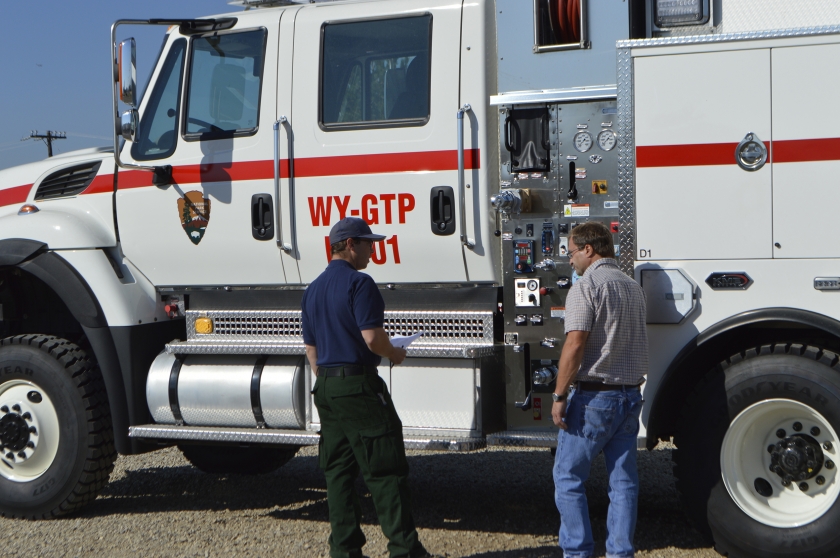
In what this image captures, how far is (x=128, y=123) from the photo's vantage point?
5.24 m

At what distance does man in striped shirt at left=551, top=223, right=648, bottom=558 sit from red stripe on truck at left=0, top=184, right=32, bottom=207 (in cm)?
389

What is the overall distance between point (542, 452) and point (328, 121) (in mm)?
3886

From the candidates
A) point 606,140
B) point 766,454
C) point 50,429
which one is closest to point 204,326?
point 50,429

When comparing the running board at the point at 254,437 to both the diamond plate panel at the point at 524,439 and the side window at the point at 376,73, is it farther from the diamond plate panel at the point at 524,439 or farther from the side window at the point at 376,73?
the side window at the point at 376,73

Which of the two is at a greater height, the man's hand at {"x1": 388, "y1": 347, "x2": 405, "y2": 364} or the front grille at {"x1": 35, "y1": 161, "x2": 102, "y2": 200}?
the front grille at {"x1": 35, "y1": 161, "x2": 102, "y2": 200}

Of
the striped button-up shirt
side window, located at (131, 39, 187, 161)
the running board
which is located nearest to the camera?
the striped button-up shirt

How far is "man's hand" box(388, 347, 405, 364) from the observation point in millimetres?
4438

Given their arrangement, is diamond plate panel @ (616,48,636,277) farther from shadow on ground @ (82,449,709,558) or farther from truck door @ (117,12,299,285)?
truck door @ (117,12,299,285)

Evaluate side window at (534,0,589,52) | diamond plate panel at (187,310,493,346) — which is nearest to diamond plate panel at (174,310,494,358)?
diamond plate panel at (187,310,493,346)

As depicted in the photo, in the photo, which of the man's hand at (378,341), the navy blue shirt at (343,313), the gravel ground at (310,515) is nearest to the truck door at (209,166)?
the navy blue shirt at (343,313)

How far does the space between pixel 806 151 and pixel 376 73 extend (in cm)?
231

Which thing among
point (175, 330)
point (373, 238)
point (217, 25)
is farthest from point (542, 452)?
point (217, 25)

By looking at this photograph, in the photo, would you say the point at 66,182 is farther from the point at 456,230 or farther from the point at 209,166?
the point at 456,230

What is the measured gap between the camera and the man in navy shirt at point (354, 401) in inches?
171
